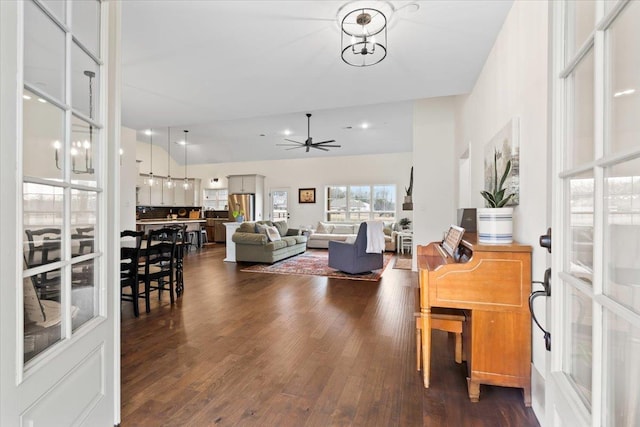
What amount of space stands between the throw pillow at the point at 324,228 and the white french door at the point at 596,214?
28.1ft

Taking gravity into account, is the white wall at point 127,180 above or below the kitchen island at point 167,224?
above

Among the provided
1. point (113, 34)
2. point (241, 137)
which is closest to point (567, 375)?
point (113, 34)

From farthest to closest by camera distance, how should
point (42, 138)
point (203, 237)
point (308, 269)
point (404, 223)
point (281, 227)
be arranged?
1. point (203, 237)
2. point (404, 223)
3. point (281, 227)
4. point (308, 269)
5. point (42, 138)

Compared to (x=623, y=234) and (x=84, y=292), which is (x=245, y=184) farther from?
(x=623, y=234)

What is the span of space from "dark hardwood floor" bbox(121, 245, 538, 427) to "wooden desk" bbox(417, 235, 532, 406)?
0.18 metres

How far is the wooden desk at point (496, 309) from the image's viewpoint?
5.96ft

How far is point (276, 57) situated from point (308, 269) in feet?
12.9

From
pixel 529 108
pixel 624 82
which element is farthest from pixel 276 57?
pixel 624 82

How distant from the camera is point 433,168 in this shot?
5.29 metres

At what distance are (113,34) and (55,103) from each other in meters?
0.59

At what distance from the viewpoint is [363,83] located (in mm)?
3674

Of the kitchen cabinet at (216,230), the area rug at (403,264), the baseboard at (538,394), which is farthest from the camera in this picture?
the kitchen cabinet at (216,230)

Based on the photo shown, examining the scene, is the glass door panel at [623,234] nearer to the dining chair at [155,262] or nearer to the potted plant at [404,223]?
the dining chair at [155,262]

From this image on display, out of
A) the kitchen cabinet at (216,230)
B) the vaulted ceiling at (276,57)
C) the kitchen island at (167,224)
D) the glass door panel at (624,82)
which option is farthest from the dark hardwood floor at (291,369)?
the kitchen cabinet at (216,230)
